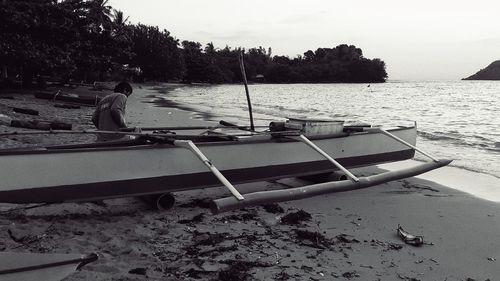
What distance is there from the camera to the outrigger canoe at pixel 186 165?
13.6 feet

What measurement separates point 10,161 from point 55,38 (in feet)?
58.6

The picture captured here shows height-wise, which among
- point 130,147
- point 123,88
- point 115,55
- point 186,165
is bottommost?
point 186,165

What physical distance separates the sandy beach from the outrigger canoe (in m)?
0.34

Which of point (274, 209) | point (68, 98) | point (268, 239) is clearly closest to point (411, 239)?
point (268, 239)

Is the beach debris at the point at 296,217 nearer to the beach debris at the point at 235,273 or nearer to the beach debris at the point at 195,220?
the beach debris at the point at 195,220

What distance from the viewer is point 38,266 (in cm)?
279

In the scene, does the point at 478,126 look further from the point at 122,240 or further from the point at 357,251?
the point at 122,240

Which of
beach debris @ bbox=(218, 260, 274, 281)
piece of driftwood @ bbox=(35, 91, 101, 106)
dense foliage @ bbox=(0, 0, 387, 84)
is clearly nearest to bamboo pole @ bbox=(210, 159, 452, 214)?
beach debris @ bbox=(218, 260, 274, 281)

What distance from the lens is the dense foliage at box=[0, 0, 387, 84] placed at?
56.3ft

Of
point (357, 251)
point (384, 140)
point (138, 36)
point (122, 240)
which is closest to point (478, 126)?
point (384, 140)

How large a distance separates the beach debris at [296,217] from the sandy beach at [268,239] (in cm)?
1

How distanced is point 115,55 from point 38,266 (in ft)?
87.5

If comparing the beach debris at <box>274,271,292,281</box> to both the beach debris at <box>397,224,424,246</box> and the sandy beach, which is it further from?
the beach debris at <box>397,224,424,246</box>

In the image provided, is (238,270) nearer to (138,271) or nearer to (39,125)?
(138,271)
